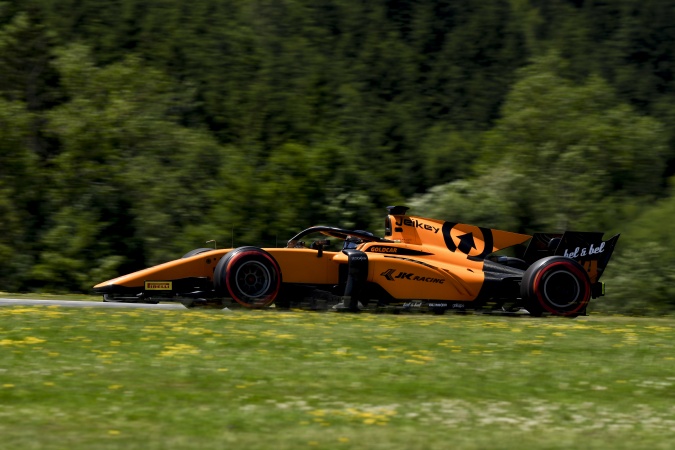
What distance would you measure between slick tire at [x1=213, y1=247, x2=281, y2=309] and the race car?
0.05 ft

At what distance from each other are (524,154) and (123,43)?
6732 centimetres

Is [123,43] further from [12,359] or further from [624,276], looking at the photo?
[12,359]

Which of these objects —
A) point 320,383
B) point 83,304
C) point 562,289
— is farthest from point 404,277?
point 320,383

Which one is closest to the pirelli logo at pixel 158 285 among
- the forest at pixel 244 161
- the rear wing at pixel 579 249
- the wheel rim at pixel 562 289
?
the wheel rim at pixel 562 289

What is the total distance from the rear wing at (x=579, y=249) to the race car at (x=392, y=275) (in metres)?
0.02

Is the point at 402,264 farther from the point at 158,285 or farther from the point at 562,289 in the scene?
the point at 158,285

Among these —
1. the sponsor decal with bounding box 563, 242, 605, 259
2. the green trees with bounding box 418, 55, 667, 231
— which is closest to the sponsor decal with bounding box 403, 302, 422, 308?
the sponsor decal with bounding box 563, 242, 605, 259

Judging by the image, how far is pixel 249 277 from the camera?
1477 cm

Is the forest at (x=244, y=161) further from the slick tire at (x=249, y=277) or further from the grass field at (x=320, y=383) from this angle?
the grass field at (x=320, y=383)

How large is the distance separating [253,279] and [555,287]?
444 centimetres

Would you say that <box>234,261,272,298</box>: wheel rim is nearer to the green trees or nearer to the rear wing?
the rear wing

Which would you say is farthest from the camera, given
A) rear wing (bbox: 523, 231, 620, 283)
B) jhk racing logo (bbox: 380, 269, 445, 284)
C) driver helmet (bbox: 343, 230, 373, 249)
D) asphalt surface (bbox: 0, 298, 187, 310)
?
rear wing (bbox: 523, 231, 620, 283)

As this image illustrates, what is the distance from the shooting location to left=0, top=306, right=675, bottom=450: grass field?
7395 millimetres

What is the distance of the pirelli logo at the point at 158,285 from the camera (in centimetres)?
1469
